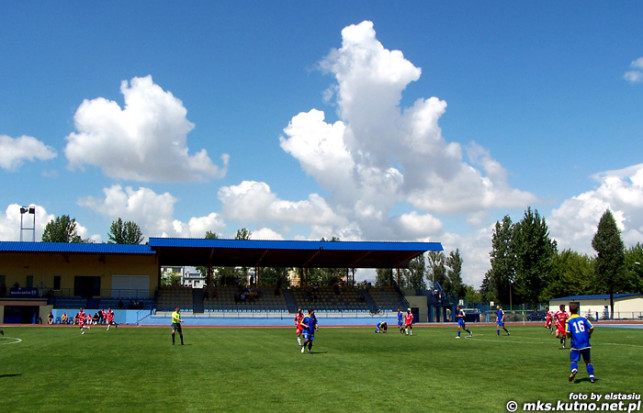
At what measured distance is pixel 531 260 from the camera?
84.5m

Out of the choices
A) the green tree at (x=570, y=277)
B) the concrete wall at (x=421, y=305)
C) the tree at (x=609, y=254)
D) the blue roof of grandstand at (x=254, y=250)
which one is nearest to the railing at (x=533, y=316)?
the tree at (x=609, y=254)

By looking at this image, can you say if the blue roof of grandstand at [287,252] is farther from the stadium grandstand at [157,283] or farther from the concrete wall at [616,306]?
the concrete wall at [616,306]

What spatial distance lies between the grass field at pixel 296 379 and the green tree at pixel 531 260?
6326cm

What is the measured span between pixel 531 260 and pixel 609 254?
1390cm

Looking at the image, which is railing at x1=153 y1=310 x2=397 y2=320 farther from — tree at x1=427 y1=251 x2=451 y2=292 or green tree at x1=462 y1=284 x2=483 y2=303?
green tree at x1=462 y1=284 x2=483 y2=303

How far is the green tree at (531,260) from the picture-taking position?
84.0 metres

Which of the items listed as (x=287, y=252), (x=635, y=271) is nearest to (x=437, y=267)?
(x=635, y=271)

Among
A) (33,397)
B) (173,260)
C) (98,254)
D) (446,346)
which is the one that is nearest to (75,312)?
(98,254)

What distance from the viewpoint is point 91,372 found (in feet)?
53.9

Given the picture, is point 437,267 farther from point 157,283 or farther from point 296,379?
point 296,379

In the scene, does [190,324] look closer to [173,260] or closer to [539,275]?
[173,260]

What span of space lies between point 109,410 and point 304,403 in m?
3.83

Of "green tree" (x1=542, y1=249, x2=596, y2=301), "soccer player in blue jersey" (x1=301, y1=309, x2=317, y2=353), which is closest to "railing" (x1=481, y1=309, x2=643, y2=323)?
"green tree" (x1=542, y1=249, x2=596, y2=301)

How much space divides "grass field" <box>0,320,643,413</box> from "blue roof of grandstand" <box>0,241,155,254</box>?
3696cm
